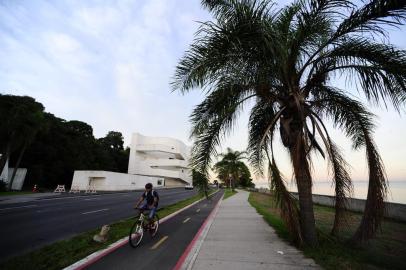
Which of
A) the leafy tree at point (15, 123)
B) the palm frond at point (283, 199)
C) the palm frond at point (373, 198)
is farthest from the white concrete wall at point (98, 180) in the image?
the palm frond at point (373, 198)

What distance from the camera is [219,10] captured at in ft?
22.6

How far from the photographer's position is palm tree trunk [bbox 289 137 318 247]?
6793 millimetres

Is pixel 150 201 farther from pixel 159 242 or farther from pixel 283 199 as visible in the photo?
A: pixel 283 199

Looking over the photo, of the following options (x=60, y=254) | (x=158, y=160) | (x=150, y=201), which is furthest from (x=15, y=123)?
(x=158, y=160)

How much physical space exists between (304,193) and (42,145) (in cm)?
4379

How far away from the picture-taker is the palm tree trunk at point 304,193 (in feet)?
22.3

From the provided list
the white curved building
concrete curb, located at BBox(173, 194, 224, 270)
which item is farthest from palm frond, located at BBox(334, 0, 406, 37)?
the white curved building

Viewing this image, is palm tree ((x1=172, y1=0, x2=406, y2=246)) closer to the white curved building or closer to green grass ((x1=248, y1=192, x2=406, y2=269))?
green grass ((x1=248, y1=192, x2=406, y2=269))

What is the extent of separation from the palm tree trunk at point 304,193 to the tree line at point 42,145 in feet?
106

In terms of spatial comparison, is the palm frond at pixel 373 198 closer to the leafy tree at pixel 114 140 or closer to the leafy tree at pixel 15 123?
the leafy tree at pixel 15 123

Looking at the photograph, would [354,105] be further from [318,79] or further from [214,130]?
[214,130]

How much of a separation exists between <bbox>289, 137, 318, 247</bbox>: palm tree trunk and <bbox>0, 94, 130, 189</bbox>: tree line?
106ft

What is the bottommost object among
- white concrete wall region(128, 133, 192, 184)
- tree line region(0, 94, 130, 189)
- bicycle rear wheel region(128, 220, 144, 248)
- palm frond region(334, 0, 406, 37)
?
bicycle rear wheel region(128, 220, 144, 248)

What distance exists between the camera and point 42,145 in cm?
4159
